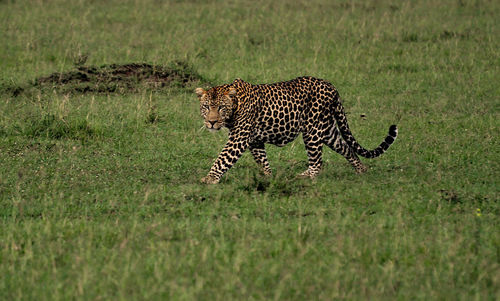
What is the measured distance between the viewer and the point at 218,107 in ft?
29.5

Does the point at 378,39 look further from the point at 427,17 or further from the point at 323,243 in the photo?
the point at 323,243

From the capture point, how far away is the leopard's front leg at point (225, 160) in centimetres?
897

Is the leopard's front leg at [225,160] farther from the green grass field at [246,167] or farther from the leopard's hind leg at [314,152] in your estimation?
the leopard's hind leg at [314,152]

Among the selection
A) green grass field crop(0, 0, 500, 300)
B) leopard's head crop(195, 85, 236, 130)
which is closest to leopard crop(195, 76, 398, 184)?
leopard's head crop(195, 85, 236, 130)

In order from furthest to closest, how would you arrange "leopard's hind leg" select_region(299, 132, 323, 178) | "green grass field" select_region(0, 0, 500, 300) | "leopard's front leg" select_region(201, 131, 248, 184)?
"leopard's hind leg" select_region(299, 132, 323, 178) < "leopard's front leg" select_region(201, 131, 248, 184) < "green grass field" select_region(0, 0, 500, 300)

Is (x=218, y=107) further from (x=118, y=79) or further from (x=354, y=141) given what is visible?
(x=118, y=79)

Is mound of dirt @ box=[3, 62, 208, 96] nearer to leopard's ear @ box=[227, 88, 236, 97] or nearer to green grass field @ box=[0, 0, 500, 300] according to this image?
green grass field @ box=[0, 0, 500, 300]

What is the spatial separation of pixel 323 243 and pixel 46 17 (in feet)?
46.5

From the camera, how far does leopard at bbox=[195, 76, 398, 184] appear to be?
902cm

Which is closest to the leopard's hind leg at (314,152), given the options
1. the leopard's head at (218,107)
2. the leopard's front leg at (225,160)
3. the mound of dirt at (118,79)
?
the leopard's front leg at (225,160)

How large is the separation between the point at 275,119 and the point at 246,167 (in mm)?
1053

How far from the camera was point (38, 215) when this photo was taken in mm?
7691

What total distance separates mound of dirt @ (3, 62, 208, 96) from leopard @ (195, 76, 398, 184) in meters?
5.10

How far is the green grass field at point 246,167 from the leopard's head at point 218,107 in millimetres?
692
